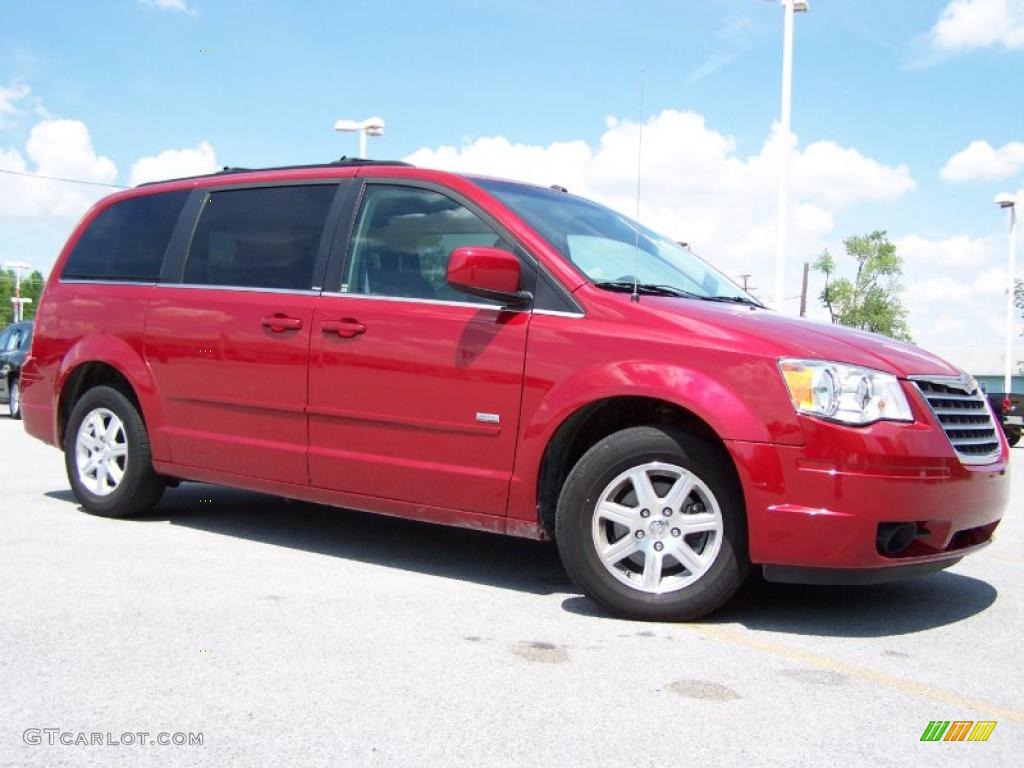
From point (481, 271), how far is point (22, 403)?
3.84 m

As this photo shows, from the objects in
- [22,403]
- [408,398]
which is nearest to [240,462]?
[408,398]

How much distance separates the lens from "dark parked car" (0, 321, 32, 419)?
56.4 feet

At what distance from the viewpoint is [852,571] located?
12.8 feet

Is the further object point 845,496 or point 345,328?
point 345,328

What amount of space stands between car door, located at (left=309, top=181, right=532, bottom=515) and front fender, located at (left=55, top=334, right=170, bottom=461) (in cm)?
123

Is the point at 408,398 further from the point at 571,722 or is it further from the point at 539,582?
the point at 571,722

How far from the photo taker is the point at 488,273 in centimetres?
437

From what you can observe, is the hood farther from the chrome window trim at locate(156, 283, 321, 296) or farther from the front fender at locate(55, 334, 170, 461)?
the front fender at locate(55, 334, 170, 461)

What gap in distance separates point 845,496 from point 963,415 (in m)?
0.78

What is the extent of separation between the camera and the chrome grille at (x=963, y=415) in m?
4.05

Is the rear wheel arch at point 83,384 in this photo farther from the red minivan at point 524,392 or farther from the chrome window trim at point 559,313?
the chrome window trim at point 559,313

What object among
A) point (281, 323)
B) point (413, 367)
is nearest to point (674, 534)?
point (413, 367)

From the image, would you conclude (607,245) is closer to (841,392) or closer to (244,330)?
(841,392)

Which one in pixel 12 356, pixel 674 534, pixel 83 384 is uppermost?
pixel 83 384
